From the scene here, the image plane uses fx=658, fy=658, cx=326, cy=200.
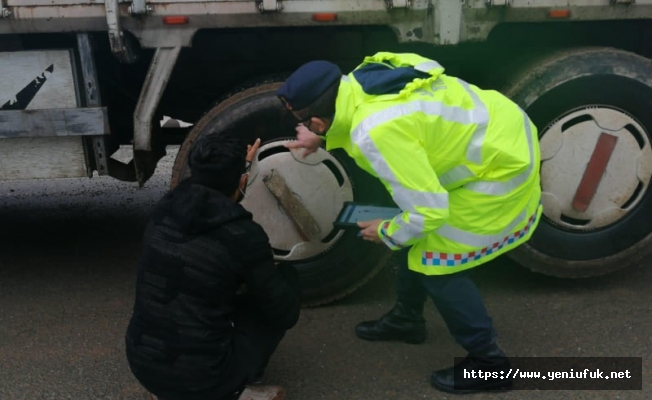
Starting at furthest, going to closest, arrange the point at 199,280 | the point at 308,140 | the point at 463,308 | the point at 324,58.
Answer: the point at 324,58 < the point at 308,140 < the point at 463,308 < the point at 199,280

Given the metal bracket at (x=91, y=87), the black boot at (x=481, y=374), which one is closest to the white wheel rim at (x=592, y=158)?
the black boot at (x=481, y=374)

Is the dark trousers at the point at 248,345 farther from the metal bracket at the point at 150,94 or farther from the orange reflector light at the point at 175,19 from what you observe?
the orange reflector light at the point at 175,19

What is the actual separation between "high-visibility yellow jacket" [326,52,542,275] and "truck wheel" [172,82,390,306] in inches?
24.0

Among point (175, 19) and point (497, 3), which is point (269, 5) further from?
point (497, 3)

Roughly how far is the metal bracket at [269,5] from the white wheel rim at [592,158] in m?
1.36

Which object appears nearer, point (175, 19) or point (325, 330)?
point (175, 19)

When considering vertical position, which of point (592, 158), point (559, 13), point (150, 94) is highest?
point (559, 13)

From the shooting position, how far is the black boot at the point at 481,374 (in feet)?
8.28

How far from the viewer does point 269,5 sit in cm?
280

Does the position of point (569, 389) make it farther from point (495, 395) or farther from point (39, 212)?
point (39, 212)

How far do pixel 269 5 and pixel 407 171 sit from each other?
1103 millimetres

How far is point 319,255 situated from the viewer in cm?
Answer: 313

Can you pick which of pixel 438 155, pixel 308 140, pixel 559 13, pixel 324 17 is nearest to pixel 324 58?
pixel 324 17

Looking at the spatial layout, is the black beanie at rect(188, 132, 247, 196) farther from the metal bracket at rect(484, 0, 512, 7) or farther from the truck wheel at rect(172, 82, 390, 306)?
the metal bracket at rect(484, 0, 512, 7)
